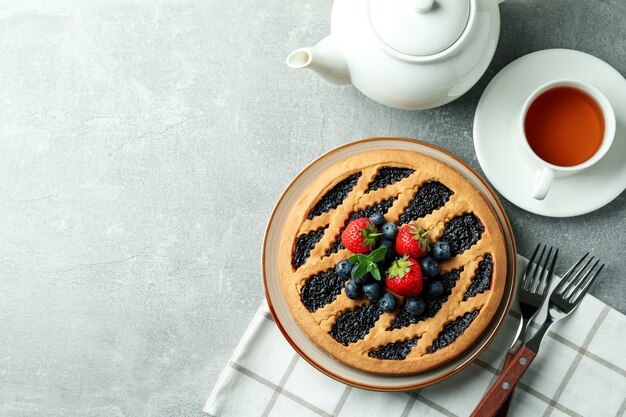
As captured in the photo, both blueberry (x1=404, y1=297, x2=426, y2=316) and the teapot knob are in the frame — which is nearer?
the teapot knob

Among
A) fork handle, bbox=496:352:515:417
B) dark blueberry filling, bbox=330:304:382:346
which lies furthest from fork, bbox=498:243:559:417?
dark blueberry filling, bbox=330:304:382:346

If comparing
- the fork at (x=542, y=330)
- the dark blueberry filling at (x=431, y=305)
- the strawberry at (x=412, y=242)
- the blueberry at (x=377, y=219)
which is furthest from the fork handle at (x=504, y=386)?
the blueberry at (x=377, y=219)

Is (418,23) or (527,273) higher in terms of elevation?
(418,23)

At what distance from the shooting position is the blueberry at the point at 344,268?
145 centimetres

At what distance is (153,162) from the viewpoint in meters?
1.71

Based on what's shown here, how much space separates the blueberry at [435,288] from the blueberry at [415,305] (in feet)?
0.10

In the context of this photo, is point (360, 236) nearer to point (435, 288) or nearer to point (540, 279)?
point (435, 288)

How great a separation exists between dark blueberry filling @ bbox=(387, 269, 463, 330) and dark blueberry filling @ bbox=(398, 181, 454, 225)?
15 cm

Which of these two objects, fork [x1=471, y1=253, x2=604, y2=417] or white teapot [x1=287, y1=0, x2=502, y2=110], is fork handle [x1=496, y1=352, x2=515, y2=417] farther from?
white teapot [x1=287, y1=0, x2=502, y2=110]

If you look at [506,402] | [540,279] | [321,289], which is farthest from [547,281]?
[321,289]

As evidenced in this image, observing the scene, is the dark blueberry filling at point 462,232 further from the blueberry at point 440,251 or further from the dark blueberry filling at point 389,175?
the dark blueberry filling at point 389,175

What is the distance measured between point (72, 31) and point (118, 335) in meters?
0.81

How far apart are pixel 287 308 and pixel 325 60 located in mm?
591

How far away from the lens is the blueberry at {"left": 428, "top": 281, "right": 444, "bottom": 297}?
144cm
